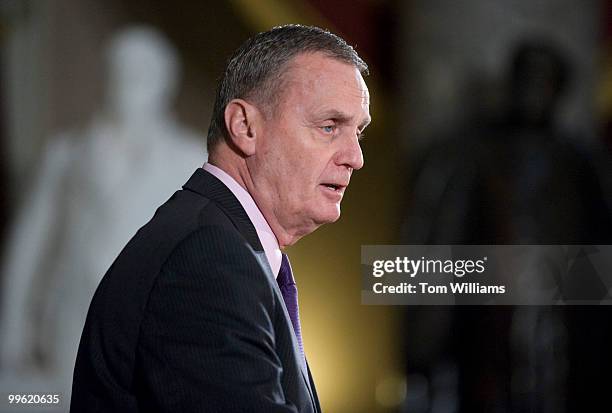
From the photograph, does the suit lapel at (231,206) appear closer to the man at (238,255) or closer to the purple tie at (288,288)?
the man at (238,255)

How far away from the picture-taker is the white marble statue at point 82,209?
4.16 m

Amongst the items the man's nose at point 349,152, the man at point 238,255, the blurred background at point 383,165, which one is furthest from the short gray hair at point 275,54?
the blurred background at point 383,165

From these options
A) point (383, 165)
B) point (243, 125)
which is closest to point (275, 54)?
point (243, 125)

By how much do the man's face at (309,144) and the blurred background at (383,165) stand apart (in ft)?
9.22

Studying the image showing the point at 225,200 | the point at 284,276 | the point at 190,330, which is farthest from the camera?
the point at 284,276

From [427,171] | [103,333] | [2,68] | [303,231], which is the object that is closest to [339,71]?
[303,231]

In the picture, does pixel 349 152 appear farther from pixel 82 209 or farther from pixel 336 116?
pixel 82 209

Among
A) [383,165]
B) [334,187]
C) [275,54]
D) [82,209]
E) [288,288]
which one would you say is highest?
[383,165]

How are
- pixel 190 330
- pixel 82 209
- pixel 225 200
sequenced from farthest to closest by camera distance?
pixel 82 209
pixel 225 200
pixel 190 330

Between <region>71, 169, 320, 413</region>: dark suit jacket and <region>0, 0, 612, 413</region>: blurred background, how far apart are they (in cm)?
301

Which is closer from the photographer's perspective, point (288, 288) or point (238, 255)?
point (238, 255)

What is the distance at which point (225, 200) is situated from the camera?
4.03ft

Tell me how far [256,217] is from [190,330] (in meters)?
0.29

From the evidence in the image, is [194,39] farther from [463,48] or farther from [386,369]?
[386,369]
